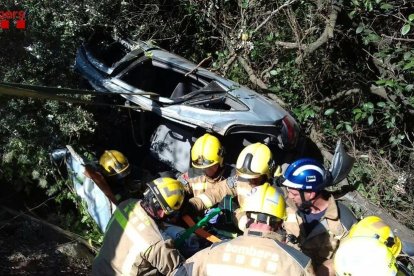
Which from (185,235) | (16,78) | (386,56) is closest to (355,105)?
(386,56)

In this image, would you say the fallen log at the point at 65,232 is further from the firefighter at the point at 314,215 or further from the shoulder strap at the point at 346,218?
the shoulder strap at the point at 346,218

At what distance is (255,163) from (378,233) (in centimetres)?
195

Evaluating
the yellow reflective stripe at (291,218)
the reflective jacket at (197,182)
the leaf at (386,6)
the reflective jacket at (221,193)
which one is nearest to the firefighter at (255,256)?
the yellow reflective stripe at (291,218)

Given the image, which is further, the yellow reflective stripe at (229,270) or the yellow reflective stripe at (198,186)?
the yellow reflective stripe at (198,186)

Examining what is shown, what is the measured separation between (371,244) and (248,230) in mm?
764

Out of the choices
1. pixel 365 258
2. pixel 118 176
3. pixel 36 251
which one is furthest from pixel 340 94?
pixel 36 251

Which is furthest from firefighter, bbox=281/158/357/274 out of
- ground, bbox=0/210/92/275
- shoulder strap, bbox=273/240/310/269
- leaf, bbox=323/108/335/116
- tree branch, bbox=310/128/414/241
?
ground, bbox=0/210/92/275

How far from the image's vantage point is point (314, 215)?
13.6ft

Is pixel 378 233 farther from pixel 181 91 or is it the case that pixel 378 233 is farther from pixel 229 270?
pixel 181 91

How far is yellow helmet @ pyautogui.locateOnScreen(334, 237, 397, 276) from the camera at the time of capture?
2793mm

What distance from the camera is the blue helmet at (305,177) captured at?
4209 millimetres

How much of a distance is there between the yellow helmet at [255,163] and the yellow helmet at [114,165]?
132 centimetres

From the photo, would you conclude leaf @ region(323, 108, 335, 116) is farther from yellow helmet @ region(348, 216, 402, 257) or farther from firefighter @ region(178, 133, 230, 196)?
yellow helmet @ region(348, 216, 402, 257)

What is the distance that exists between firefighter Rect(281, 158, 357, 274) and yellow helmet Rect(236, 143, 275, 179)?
0.66 meters
